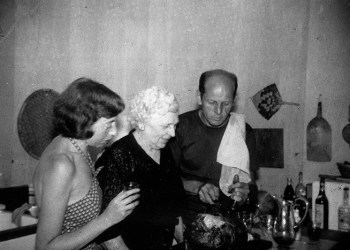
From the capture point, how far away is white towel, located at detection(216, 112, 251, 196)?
2.86 meters

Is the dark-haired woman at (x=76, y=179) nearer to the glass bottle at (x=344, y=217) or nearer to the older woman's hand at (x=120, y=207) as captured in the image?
the older woman's hand at (x=120, y=207)

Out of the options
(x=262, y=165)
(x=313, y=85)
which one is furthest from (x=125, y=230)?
(x=313, y=85)

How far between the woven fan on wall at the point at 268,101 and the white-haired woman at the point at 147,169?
6.91ft

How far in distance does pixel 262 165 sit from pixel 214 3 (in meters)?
1.81

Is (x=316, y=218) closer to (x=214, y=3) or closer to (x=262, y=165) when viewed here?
(x=262, y=165)

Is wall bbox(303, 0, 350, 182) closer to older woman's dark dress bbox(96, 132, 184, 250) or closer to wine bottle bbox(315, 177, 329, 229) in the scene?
wine bottle bbox(315, 177, 329, 229)

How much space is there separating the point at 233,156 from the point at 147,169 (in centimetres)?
98

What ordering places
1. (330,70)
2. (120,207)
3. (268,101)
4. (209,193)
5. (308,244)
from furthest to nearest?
(268,101), (330,70), (209,193), (308,244), (120,207)

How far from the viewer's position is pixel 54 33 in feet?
12.3

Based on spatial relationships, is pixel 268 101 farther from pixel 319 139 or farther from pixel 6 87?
pixel 6 87

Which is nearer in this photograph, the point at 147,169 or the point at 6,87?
the point at 147,169

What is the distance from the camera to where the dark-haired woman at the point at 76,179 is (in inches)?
61.2

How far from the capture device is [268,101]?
3982 mm

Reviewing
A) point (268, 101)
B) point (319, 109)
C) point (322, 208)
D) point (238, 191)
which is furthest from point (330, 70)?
point (238, 191)
